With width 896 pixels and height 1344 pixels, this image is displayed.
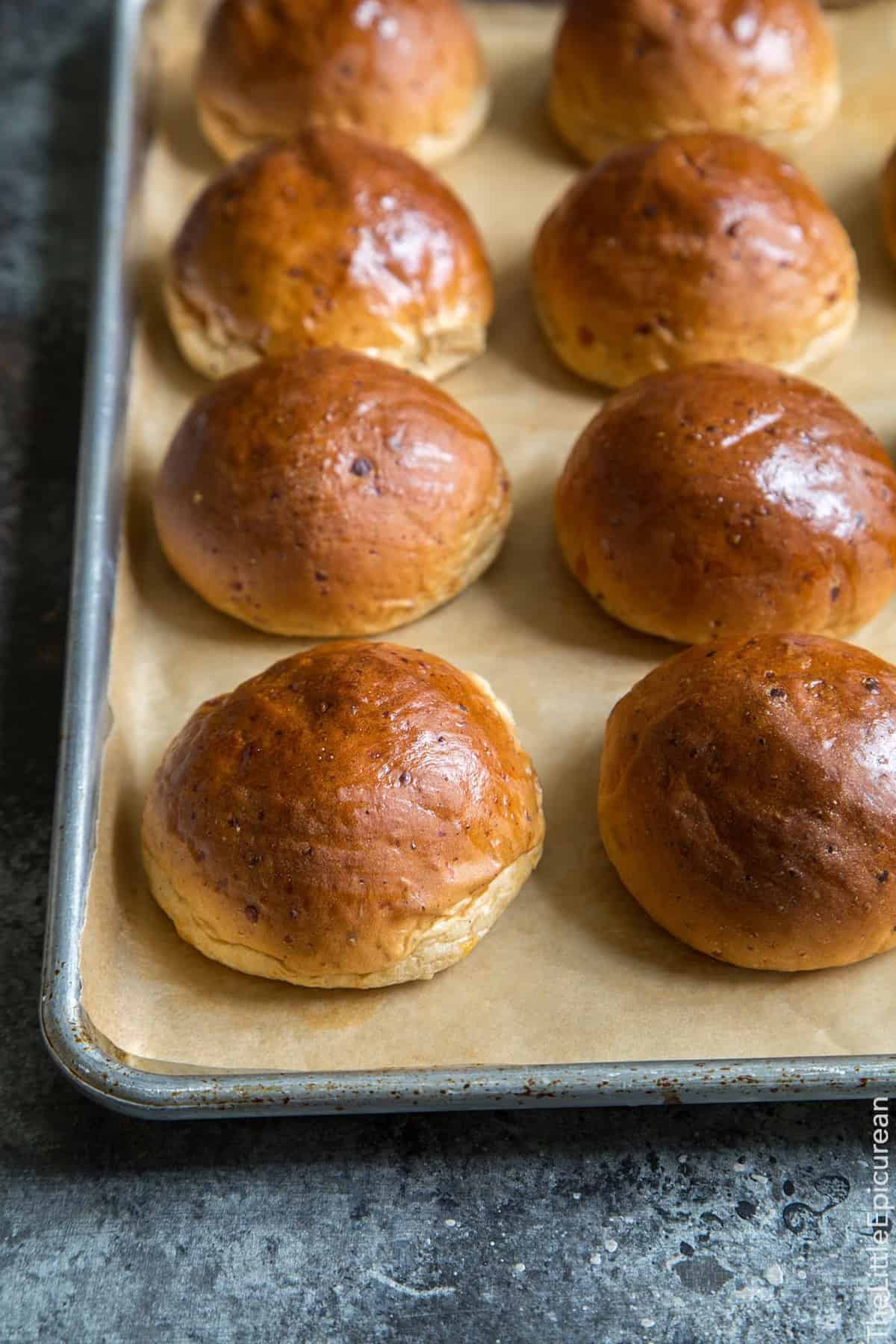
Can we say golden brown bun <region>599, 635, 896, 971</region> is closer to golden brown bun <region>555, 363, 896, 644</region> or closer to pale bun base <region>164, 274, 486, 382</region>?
golden brown bun <region>555, 363, 896, 644</region>

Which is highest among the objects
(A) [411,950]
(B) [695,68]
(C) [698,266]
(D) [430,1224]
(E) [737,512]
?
(B) [695,68]

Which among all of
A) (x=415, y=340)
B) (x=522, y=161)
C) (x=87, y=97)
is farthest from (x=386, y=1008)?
(x=87, y=97)

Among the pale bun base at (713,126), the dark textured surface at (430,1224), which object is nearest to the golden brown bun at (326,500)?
the dark textured surface at (430,1224)

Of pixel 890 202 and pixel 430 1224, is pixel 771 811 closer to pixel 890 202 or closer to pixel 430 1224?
pixel 430 1224

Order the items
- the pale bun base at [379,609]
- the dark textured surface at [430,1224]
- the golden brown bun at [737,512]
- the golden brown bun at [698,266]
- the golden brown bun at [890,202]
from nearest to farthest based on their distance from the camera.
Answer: the dark textured surface at [430,1224], the golden brown bun at [737,512], the pale bun base at [379,609], the golden brown bun at [698,266], the golden brown bun at [890,202]

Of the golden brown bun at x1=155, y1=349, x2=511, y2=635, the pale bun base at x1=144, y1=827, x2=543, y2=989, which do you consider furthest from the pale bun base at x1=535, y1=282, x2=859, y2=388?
the pale bun base at x1=144, y1=827, x2=543, y2=989

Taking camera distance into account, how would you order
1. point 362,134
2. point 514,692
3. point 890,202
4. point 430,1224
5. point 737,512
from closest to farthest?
point 430,1224, point 737,512, point 514,692, point 890,202, point 362,134

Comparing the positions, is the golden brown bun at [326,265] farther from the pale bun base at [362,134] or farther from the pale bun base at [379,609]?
the pale bun base at [379,609]

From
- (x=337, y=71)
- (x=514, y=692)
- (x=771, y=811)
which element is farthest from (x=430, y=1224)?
(x=337, y=71)
